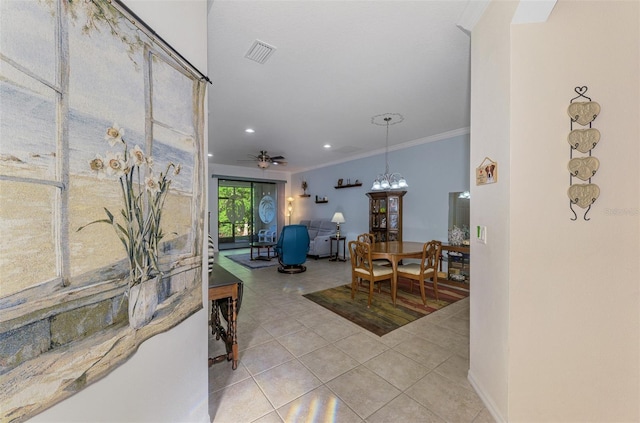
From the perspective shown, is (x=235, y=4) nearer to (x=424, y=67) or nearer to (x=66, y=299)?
(x=424, y=67)

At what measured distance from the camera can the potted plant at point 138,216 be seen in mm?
938

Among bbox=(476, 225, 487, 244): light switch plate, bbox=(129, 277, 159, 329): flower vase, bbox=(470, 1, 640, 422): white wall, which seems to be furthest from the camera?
Result: bbox=(476, 225, 487, 244): light switch plate

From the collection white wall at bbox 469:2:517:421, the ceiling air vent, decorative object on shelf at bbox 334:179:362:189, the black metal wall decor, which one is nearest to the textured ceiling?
the ceiling air vent

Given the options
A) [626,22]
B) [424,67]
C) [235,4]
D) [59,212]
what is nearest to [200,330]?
[59,212]

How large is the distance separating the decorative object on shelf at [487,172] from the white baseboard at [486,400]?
1428 millimetres

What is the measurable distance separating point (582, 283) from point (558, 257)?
0.60ft

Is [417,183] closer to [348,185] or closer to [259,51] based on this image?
[348,185]

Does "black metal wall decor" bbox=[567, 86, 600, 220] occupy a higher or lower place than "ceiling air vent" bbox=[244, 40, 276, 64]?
lower

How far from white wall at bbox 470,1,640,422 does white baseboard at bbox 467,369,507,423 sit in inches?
2.7

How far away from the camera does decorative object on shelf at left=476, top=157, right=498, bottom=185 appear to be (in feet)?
5.23

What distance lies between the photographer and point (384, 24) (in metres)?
→ 2.00

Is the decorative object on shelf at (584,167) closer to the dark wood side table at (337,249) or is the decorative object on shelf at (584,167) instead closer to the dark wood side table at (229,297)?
the dark wood side table at (229,297)

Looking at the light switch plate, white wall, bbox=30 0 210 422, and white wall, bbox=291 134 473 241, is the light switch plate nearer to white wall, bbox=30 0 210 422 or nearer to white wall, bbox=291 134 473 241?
white wall, bbox=30 0 210 422

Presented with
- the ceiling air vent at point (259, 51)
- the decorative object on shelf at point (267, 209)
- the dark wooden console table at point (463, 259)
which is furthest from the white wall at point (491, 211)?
the decorative object on shelf at point (267, 209)
